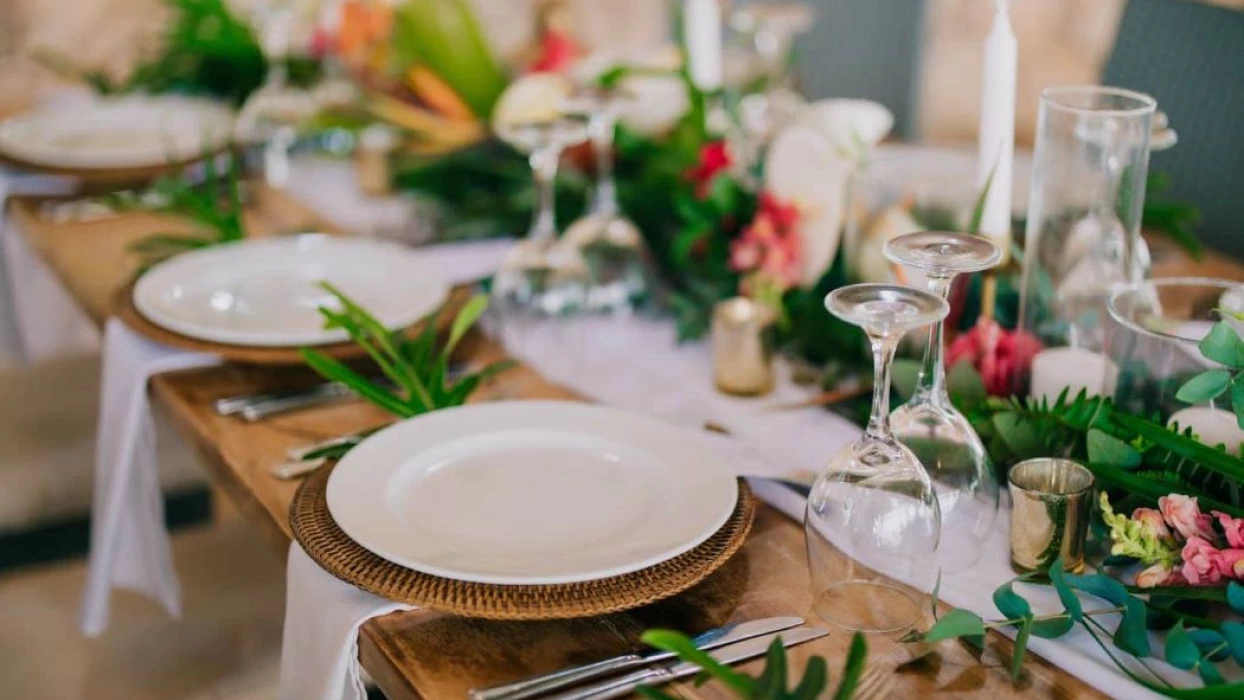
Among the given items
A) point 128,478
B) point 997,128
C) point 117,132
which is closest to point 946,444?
point 997,128

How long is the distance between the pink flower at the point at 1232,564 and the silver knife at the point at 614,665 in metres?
0.26

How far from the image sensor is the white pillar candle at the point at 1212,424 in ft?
3.03

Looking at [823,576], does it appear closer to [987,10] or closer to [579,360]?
[579,360]

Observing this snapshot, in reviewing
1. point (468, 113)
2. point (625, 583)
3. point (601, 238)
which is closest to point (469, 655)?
point (625, 583)

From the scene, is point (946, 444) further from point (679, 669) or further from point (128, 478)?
point (128, 478)

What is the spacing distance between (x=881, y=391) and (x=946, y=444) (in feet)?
0.27

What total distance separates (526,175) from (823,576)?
1.00m

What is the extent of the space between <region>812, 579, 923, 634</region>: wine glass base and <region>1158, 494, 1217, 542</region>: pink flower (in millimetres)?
169

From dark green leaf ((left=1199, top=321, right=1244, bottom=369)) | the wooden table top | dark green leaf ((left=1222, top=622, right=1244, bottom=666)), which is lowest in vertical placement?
the wooden table top

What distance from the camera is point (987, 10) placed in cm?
345

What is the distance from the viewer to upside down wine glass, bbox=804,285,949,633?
833 mm

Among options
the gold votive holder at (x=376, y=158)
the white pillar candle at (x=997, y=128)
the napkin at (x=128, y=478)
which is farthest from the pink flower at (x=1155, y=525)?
the gold votive holder at (x=376, y=158)

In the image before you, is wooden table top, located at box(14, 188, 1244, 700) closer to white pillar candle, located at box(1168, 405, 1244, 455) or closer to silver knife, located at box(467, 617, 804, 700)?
silver knife, located at box(467, 617, 804, 700)

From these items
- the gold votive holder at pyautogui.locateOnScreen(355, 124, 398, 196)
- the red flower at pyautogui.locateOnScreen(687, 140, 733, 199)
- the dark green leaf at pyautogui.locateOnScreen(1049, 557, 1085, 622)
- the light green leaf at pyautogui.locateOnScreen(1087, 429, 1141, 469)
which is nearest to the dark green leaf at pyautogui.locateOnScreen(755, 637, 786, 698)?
the dark green leaf at pyautogui.locateOnScreen(1049, 557, 1085, 622)
